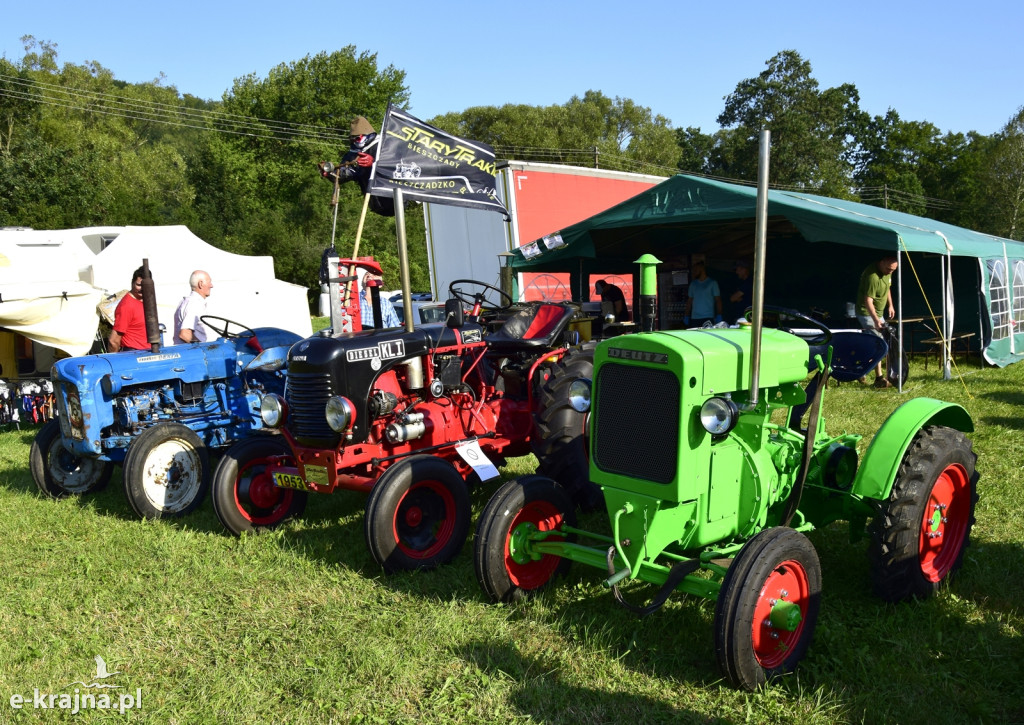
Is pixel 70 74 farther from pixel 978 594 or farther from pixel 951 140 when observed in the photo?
pixel 951 140

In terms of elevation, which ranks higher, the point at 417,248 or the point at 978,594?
the point at 417,248

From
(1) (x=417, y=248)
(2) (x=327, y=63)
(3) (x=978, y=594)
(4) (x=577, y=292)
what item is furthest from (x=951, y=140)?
(3) (x=978, y=594)

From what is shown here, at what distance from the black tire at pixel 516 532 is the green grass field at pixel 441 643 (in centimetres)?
10

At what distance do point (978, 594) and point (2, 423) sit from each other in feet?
33.8

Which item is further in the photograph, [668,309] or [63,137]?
[63,137]

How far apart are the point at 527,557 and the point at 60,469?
4583 mm

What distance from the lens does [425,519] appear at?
13.6 ft

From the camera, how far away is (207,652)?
3.32 m

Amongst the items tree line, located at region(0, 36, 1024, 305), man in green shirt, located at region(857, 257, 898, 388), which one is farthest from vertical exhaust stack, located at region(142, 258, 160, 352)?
tree line, located at region(0, 36, 1024, 305)

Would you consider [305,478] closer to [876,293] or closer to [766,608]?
[766,608]

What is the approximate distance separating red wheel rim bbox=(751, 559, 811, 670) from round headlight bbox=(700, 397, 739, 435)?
53cm

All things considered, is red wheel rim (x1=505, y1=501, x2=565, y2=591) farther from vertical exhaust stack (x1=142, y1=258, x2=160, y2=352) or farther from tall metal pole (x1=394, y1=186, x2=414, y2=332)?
vertical exhaust stack (x1=142, y1=258, x2=160, y2=352)

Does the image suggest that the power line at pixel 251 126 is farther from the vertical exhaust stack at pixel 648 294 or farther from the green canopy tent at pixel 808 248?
the vertical exhaust stack at pixel 648 294

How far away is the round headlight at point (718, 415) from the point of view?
9.12ft
